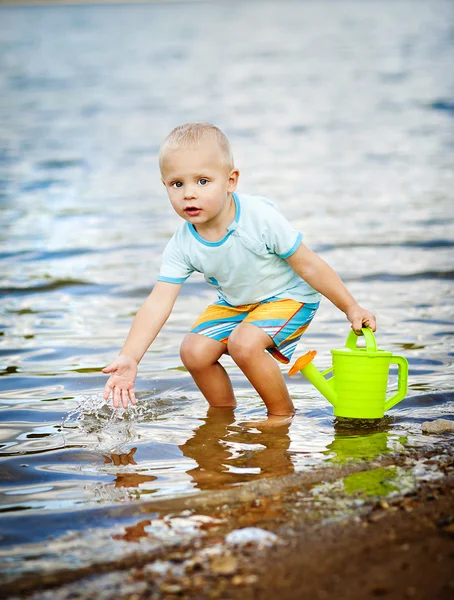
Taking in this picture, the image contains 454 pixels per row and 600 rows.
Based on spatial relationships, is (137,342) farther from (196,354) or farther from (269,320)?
(269,320)

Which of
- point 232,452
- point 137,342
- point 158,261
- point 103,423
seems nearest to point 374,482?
point 232,452

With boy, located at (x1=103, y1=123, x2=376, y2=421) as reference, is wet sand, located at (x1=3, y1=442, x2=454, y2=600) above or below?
below

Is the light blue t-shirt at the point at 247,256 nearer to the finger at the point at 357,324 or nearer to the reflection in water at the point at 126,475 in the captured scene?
→ the finger at the point at 357,324

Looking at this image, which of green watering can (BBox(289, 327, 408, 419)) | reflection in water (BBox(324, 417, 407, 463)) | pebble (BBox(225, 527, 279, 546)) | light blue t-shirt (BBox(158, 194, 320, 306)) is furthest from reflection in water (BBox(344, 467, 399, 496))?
light blue t-shirt (BBox(158, 194, 320, 306))

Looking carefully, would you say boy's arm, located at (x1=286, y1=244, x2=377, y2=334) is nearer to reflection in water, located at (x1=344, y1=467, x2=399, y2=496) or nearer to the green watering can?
the green watering can

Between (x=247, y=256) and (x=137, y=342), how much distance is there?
0.58 m

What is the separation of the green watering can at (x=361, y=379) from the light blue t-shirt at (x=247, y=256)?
0.34 m

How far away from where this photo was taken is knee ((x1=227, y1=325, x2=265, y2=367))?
11.9 feet

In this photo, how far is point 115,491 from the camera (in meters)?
2.98

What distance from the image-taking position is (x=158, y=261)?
731cm

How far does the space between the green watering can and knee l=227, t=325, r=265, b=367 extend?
0.18 m

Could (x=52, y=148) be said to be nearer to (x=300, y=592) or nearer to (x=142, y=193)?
(x=142, y=193)

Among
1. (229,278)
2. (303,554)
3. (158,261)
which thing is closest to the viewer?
(303,554)

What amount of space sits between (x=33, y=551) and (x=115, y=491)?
0.50 meters
